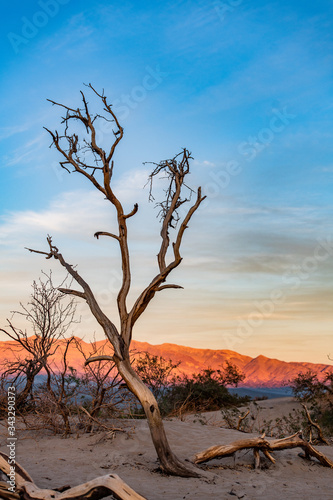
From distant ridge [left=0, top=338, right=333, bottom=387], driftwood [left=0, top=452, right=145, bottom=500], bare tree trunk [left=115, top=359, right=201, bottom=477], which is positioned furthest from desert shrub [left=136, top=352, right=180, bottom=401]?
driftwood [left=0, top=452, right=145, bottom=500]

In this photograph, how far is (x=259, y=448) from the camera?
7922 mm

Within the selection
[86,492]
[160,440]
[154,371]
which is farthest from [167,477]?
[154,371]

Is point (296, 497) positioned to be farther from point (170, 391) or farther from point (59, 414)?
point (170, 391)

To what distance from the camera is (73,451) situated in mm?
8430

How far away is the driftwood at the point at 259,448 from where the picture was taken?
7621mm

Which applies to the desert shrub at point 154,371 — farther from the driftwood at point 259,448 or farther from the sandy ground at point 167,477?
the driftwood at point 259,448

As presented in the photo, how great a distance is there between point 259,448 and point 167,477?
1865 mm

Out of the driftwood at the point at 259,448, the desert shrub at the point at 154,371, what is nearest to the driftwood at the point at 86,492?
the driftwood at the point at 259,448

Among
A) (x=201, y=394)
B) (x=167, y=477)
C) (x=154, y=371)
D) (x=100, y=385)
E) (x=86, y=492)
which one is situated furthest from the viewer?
(x=201, y=394)

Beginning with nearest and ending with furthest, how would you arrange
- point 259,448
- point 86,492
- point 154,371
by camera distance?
point 86,492
point 259,448
point 154,371

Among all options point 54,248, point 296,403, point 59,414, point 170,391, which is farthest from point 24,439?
point 296,403

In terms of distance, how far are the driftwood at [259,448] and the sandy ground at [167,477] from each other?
0.16 m

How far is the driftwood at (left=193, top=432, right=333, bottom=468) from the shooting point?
25.0ft

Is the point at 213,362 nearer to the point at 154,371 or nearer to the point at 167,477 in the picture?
the point at 154,371
